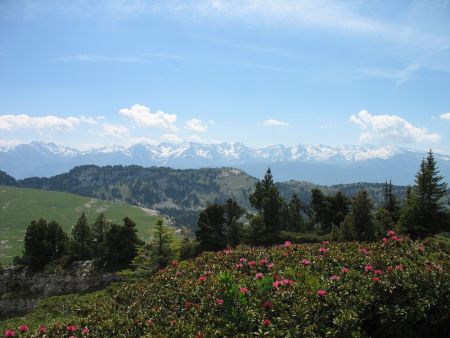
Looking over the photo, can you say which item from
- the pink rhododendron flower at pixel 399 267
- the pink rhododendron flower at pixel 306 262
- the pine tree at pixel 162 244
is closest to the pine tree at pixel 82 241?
the pine tree at pixel 162 244

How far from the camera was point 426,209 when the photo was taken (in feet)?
173

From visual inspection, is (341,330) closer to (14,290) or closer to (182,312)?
(182,312)

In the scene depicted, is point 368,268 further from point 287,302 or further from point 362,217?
point 362,217

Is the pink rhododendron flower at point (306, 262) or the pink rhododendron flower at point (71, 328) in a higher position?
the pink rhododendron flower at point (306, 262)

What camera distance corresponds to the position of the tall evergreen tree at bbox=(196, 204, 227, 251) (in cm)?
6794

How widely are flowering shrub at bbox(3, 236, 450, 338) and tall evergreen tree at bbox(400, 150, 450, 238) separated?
41.3 meters

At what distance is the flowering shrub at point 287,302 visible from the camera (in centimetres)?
1024

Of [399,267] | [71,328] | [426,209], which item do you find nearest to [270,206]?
[426,209]

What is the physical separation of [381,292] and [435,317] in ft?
6.40

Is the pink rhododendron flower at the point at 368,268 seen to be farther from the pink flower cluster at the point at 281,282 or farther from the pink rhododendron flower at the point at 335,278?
the pink flower cluster at the point at 281,282

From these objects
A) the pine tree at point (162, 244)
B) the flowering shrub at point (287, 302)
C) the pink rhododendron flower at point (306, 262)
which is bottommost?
the pine tree at point (162, 244)

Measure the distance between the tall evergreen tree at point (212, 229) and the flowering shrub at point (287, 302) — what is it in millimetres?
53948

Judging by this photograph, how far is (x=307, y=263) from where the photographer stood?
45.6 ft

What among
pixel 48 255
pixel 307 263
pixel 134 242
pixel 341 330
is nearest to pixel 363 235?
pixel 134 242
